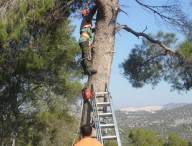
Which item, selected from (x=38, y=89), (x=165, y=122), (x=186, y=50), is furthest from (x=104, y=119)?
(x=165, y=122)

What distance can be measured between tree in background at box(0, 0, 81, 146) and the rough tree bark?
17.3 feet

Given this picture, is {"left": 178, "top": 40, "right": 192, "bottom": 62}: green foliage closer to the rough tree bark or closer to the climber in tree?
the rough tree bark

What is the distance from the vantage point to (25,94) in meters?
17.7

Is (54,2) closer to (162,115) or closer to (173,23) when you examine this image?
(173,23)

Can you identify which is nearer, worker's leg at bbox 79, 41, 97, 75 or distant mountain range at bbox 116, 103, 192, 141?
worker's leg at bbox 79, 41, 97, 75

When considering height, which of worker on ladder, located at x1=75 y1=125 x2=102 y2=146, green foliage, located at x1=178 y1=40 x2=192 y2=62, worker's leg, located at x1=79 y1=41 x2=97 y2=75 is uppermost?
green foliage, located at x1=178 y1=40 x2=192 y2=62

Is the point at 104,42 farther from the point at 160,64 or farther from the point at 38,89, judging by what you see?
the point at 38,89

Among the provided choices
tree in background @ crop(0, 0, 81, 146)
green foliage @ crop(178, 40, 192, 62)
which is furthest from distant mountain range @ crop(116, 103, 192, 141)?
green foliage @ crop(178, 40, 192, 62)

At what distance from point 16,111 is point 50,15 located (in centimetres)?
942

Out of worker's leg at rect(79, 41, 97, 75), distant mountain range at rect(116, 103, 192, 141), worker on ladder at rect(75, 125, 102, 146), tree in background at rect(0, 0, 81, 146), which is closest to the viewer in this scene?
worker on ladder at rect(75, 125, 102, 146)

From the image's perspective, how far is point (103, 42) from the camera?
759cm

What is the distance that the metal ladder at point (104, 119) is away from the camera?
21.4ft

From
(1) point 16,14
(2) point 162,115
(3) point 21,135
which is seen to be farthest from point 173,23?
(2) point 162,115

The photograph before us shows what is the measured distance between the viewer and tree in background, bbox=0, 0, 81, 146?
15172 mm
